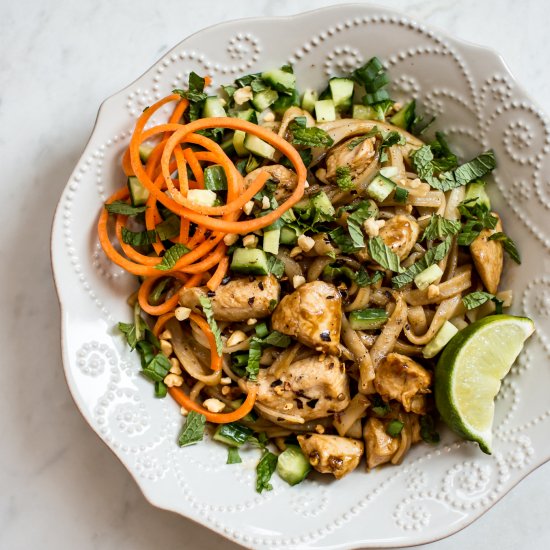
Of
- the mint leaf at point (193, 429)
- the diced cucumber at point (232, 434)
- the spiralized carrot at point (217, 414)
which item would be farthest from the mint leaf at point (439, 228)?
the mint leaf at point (193, 429)

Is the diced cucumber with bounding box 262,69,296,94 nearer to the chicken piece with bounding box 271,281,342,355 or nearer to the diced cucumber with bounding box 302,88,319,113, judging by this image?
the diced cucumber with bounding box 302,88,319,113

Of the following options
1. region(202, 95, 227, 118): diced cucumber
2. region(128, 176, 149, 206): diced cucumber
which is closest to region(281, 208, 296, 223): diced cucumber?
region(202, 95, 227, 118): diced cucumber

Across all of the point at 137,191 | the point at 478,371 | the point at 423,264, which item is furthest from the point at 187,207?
the point at 478,371

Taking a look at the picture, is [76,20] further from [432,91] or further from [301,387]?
[301,387]

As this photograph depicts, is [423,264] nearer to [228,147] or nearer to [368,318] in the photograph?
[368,318]

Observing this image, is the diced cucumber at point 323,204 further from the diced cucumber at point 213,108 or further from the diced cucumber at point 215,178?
the diced cucumber at point 213,108

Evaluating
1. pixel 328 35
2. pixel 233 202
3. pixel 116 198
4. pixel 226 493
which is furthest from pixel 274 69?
pixel 226 493
